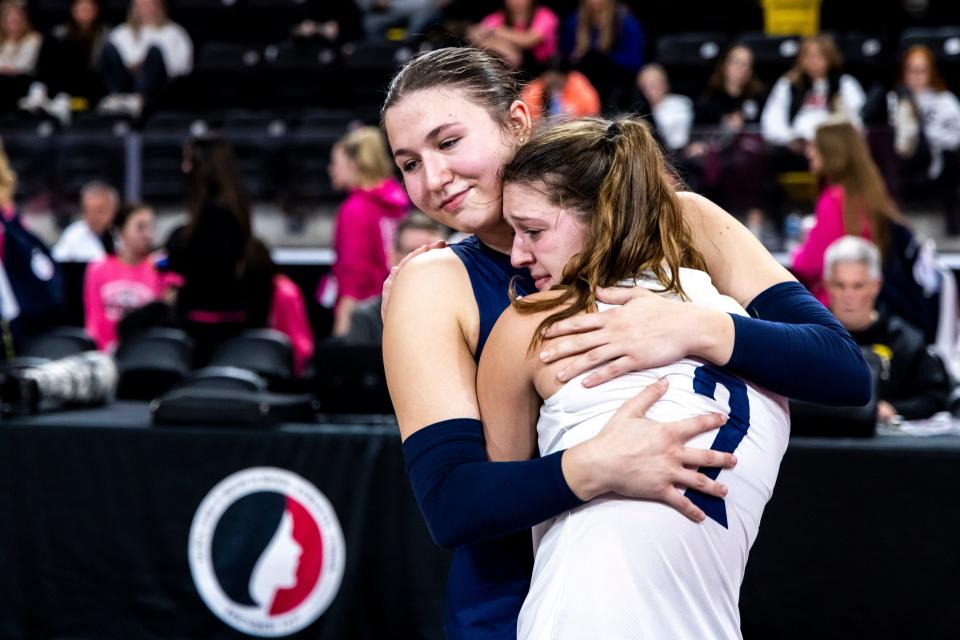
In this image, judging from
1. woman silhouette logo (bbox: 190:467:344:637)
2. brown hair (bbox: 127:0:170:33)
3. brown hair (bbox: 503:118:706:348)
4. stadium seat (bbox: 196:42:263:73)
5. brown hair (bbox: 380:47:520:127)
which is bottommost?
woman silhouette logo (bbox: 190:467:344:637)

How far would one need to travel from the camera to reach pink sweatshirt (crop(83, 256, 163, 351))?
650 centimetres

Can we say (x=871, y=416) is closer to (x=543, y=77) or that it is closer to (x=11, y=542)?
(x=11, y=542)

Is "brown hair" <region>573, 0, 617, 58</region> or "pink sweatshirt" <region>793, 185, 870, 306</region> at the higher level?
"brown hair" <region>573, 0, 617, 58</region>

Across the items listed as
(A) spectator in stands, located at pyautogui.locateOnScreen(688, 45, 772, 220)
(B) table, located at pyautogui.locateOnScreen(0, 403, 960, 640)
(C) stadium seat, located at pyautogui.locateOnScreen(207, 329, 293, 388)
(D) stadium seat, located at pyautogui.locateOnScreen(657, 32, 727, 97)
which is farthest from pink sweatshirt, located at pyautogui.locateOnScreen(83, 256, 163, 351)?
(D) stadium seat, located at pyautogui.locateOnScreen(657, 32, 727, 97)

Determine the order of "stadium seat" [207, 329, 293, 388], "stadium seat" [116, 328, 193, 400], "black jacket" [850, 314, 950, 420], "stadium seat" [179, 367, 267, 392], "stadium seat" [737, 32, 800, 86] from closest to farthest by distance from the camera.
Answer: "stadium seat" [179, 367, 267, 392]
"black jacket" [850, 314, 950, 420]
"stadium seat" [207, 329, 293, 388]
"stadium seat" [116, 328, 193, 400]
"stadium seat" [737, 32, 800, 86]

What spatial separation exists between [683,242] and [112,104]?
30.5ft

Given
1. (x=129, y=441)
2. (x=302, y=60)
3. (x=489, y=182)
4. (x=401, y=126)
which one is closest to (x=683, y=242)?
(x=489, y=182)

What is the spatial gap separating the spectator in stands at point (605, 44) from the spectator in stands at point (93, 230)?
3.17m

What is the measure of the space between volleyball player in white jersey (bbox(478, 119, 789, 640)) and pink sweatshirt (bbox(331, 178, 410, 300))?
452 cm

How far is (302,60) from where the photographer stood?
1053 centimetres

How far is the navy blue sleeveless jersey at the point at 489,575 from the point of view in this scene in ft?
5.73

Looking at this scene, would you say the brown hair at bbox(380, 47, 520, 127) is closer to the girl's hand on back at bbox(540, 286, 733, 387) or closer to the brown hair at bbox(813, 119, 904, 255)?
the girl's hand on back at bbox(540, 286, 733, 387)

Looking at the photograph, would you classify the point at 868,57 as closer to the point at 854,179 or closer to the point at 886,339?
the point at 854,179

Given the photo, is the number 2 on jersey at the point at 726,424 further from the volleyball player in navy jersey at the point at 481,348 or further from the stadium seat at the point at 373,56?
the stadium seat at the point at 373,56
